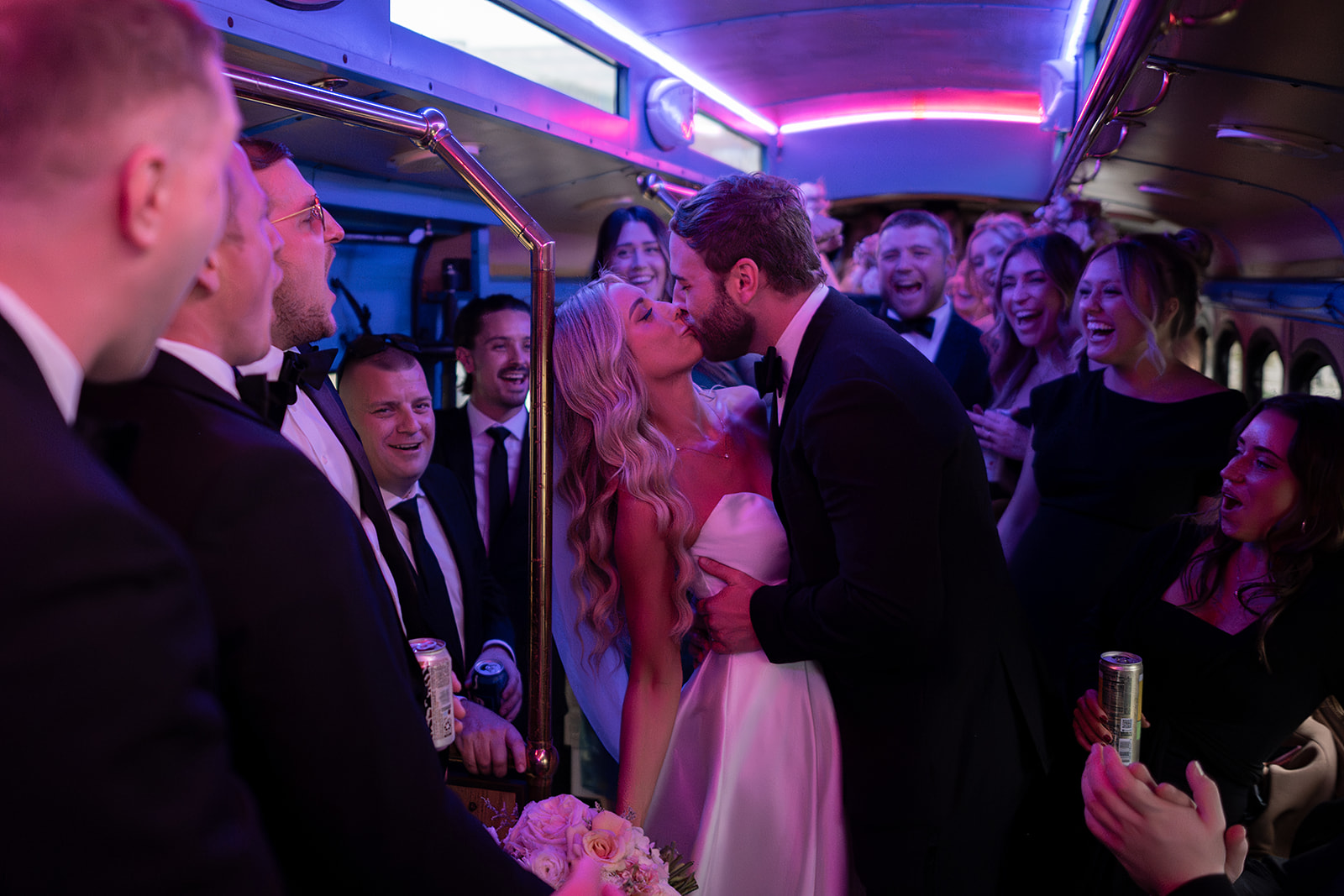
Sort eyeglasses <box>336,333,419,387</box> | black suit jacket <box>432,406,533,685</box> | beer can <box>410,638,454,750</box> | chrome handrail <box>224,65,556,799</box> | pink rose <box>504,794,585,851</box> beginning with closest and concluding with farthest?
beer can <box>410,638,454,750</box> < pink rose <box>504,794,585,851</box> < chrome handrail <box>224,65,556,799</box> < eyeglasses <box>336,333,419,387</box> < black suit jacket <box>432,406,533,685</box>

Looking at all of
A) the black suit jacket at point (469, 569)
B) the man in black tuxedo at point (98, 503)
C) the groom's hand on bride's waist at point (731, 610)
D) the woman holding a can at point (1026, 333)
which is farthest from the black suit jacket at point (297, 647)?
the woman holding a can at point (1026, 333)

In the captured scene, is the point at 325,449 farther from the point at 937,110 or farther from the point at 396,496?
the point at 937,110

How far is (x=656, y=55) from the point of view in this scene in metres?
4.57

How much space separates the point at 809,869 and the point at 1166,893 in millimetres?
940

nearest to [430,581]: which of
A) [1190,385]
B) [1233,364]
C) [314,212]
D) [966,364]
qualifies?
[314,212]

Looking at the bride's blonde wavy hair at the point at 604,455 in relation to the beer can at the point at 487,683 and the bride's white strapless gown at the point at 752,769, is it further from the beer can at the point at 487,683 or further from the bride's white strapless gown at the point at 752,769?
the beer can at the point at 487,683

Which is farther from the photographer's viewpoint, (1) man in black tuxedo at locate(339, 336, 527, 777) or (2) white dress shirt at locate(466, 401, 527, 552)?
(2) white dress shirt at locate(466, 401, 527, 552)

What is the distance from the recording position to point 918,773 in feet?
6.22

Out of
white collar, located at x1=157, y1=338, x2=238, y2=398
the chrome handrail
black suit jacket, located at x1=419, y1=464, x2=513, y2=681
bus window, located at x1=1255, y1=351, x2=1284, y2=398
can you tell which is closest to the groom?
the chrome handrail

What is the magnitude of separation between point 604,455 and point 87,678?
Answer: 1688 mm

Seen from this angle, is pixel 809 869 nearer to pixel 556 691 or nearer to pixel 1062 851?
pixel 1062 851

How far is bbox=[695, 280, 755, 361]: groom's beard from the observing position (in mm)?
2131

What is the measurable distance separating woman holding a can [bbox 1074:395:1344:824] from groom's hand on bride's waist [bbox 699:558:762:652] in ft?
2.59

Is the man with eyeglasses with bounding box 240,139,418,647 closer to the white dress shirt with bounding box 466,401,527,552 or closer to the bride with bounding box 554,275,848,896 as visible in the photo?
the bride with bounding box 554,275,848,896
